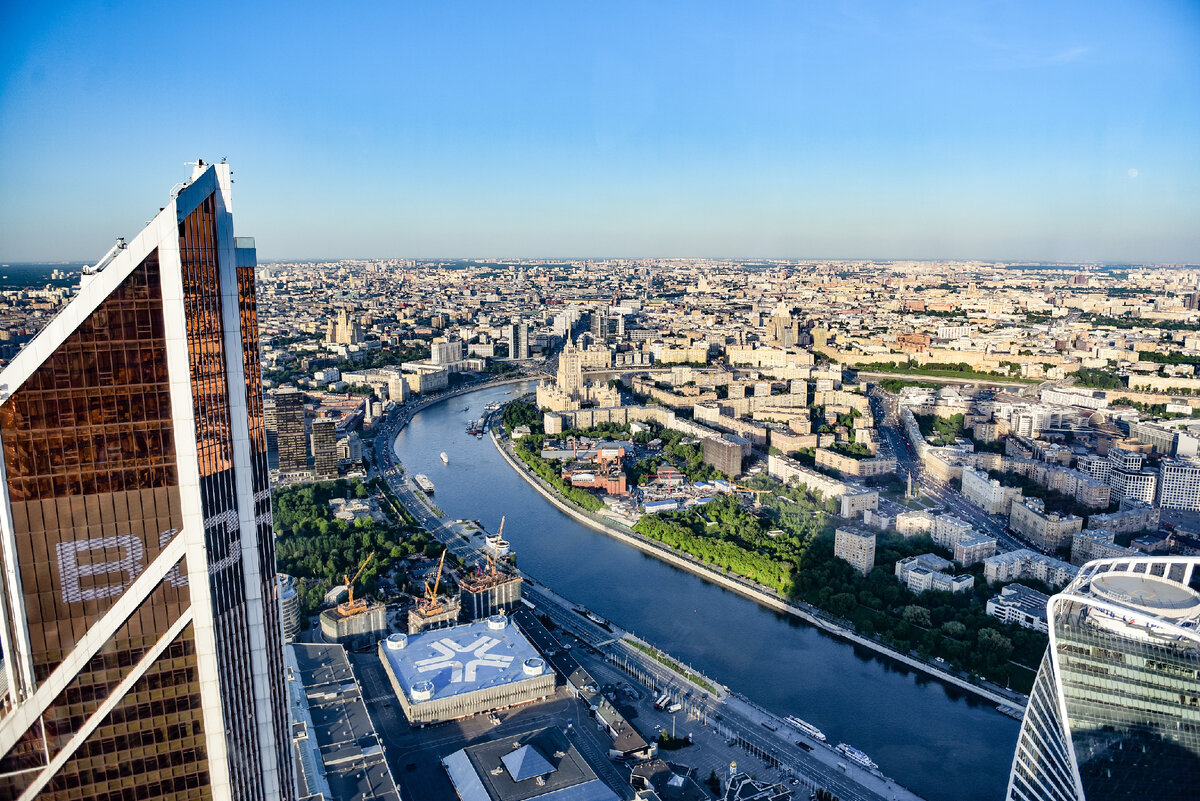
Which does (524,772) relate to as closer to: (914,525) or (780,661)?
(780,661)

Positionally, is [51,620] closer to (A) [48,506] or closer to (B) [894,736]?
(A) [48,506]

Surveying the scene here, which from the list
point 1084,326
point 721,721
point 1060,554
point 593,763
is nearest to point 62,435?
point 593,763

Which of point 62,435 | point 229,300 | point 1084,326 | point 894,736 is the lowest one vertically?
point 894,736

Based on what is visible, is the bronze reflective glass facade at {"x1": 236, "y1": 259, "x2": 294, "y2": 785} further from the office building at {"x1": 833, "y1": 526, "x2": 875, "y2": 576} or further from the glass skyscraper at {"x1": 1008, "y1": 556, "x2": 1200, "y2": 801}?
the office building at {"x1": 833, "y1": 526, "x2": 875, "y2": 576}

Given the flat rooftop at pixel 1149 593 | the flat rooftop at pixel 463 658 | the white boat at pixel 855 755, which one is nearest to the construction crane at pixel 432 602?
the flat rooftop at pixel 463 658

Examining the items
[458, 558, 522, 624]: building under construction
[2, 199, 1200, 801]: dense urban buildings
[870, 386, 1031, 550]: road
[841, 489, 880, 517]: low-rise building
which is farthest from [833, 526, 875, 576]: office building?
[458, 558, 522, 624]: building under construction

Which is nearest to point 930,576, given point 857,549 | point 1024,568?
point 857,549
